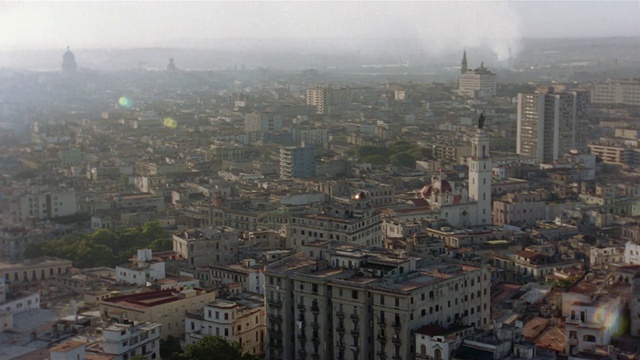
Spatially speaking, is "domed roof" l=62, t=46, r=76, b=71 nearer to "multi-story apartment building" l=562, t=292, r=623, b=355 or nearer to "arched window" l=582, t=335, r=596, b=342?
"multi-story apartment building" l=562, t=292, r=623, b=355

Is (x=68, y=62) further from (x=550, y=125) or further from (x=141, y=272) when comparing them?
(x=141, y=272)

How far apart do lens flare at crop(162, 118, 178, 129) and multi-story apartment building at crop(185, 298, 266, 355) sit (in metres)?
38.7

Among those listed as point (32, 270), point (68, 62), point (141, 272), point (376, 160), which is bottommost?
point (376, 160)

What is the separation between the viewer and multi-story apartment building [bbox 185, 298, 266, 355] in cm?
1280

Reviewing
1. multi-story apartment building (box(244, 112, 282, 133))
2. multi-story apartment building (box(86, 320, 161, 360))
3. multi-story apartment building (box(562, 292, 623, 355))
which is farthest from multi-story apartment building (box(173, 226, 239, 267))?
multi-story apartment building (box(244, 112, 282, 133))

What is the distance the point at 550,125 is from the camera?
36094 millimetres

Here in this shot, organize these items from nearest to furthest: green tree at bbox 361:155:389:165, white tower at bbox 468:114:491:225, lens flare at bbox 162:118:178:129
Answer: white tower at bbox 468:114:491:225 < green tree at bbox 361:155:389:165 < lens flare at bbox 162:118:178:129

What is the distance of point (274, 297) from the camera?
12.7 meters

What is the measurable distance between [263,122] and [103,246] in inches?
1197

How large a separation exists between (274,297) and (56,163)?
76.4 feet

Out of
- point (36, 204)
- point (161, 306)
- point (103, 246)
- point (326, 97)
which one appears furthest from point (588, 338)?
point (326, 97)

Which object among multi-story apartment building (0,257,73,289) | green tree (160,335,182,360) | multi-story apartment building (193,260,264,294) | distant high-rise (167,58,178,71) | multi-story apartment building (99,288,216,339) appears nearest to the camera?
green tree (160,335,182,360)

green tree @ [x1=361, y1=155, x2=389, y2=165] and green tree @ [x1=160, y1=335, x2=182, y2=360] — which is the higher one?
green tree @ [x1=160, y1=335, x2=182, y2=360]

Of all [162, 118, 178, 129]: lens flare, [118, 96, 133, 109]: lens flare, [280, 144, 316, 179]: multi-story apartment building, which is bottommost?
[118, 96, 133, 109]: lens flare
